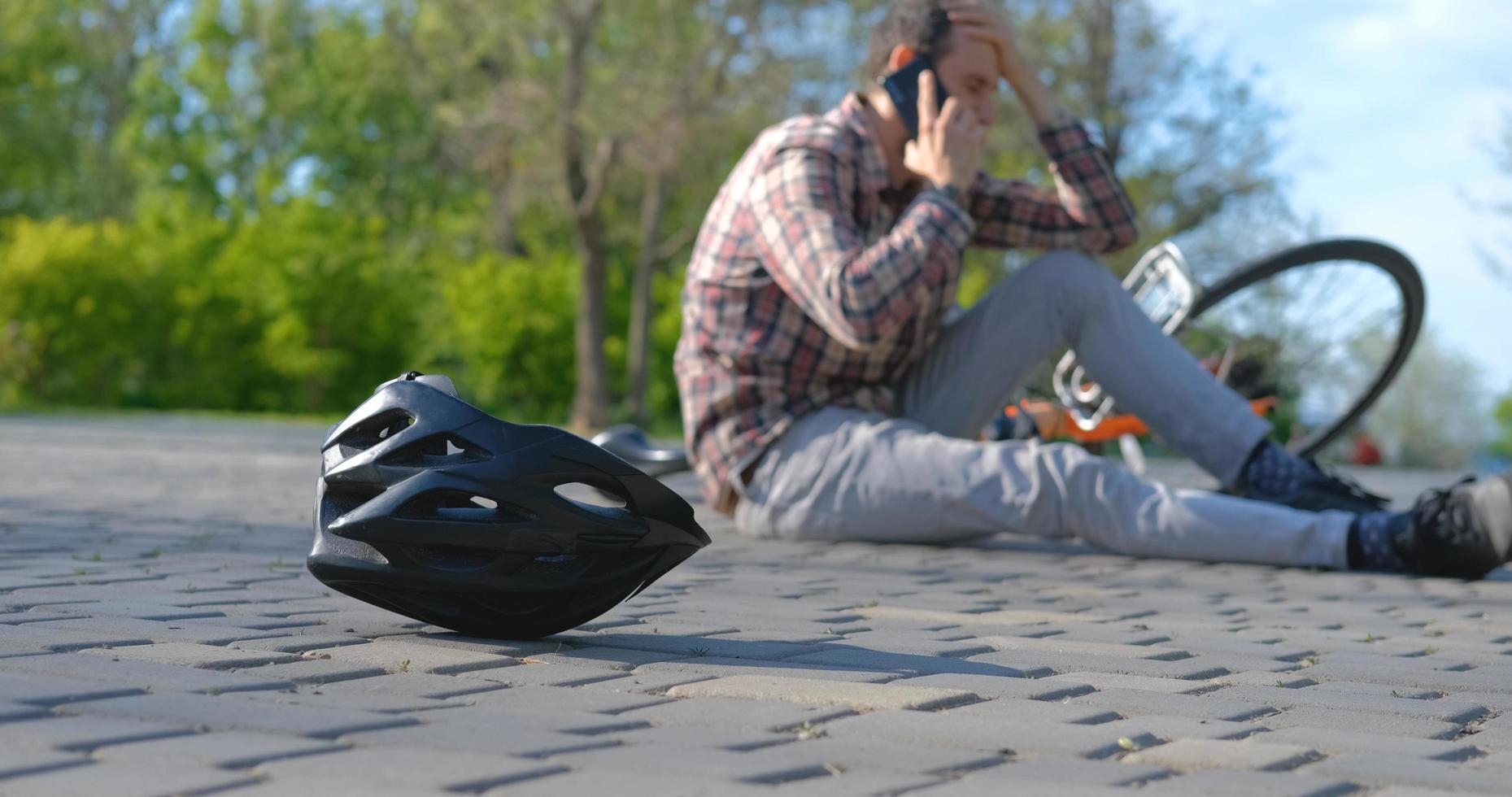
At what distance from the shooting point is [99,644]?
2621 millimetres

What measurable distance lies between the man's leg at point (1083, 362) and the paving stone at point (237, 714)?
129 inches

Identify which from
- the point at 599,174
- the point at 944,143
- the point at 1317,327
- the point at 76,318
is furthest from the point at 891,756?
the point at 76,318

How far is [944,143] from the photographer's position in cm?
482

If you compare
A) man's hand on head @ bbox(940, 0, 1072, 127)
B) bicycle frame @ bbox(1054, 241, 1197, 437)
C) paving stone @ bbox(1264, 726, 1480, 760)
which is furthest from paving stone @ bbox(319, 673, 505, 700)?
bicycle frame @ bbox(1054, 241, 1197, 437)

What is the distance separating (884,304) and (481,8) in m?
20.6

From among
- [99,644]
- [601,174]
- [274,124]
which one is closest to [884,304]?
[99,644]

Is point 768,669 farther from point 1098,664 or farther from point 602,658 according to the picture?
point 1098,664

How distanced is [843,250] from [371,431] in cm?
214

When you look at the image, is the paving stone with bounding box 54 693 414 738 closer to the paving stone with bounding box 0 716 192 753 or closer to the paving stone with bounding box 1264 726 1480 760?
the paving stone with bounding box 0 716 192 753

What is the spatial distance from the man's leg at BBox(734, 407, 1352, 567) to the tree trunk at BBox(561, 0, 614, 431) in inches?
712

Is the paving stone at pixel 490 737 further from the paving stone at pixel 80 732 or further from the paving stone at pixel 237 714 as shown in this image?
the paving stone at pixel 80 732

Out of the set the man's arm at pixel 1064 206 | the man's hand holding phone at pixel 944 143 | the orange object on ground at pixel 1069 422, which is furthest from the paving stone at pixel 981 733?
the orange object on ground at pixel 1069 422

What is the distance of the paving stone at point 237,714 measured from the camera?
201 centimetres

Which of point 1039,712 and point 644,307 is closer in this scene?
point 1039,712
